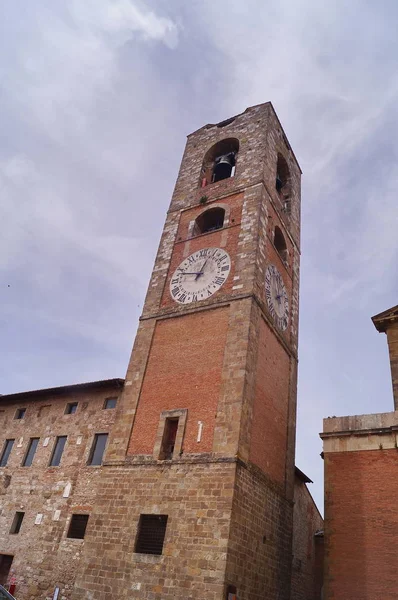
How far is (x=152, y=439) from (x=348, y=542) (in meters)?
5.88

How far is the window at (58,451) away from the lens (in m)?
18.1

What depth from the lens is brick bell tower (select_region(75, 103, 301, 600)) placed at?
11945 millimetres

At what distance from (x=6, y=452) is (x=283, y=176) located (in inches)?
703

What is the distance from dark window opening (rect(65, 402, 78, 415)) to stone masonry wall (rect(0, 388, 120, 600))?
0.46 ft

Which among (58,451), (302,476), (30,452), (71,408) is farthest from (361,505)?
(30,452)

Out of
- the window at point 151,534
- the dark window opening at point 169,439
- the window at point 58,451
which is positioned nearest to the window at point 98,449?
the window at point 58,451

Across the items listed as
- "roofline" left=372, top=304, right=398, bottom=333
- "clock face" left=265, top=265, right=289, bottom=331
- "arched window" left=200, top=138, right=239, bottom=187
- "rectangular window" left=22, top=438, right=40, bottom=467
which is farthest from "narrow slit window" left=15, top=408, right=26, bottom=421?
"roofline" left=372, top=304, right=398, bottom=333

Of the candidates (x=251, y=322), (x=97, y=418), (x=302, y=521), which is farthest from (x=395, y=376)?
(x=97, y=418)

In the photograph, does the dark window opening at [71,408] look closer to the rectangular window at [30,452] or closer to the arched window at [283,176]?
the rectangular window at [30,452]

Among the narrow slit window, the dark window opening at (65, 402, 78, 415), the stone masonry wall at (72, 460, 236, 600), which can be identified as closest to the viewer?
the stone masonry wall at (72, 460, 236, 600)

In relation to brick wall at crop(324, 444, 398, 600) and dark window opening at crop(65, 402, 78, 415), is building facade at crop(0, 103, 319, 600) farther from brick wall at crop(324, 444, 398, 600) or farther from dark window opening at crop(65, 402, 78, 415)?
brick wall at crop(324, 444, 398, 600)

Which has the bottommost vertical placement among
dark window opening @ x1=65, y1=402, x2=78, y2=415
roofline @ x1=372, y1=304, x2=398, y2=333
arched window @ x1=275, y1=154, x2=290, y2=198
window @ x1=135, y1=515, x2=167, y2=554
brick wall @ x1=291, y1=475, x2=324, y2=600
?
window @ x1=135, y1=515, x2=167, y2=554

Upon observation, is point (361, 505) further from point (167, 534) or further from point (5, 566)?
point (5, 566)

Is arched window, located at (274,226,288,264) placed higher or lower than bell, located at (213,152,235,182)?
lower
